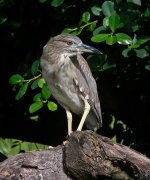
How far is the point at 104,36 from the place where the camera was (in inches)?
211

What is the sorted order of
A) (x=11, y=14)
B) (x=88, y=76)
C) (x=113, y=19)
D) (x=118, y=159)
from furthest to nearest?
(x=11, y=14) < (x=88, y=76) < (x=113, y=19) < (x=118, y=159)

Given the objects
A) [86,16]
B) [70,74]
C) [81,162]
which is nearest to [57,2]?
[86,16]

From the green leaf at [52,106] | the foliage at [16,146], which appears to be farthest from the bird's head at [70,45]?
the foliage at [16,146]

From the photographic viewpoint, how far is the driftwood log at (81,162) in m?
4.36

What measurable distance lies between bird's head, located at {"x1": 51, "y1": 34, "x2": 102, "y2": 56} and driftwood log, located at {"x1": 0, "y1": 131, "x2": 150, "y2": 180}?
96cm

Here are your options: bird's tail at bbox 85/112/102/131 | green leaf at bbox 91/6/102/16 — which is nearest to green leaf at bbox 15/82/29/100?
bird's tail at bbox 85/112/102/131

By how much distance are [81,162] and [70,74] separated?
4.07 ft

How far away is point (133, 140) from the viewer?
257 inches

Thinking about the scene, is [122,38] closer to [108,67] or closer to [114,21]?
[114,21]

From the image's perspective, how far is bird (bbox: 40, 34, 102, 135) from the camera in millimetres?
5602

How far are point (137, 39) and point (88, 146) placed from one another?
1.32 meters

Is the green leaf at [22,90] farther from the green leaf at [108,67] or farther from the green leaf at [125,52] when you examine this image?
the green leaf at [125,52]

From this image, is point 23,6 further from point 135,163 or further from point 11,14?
point 135,163

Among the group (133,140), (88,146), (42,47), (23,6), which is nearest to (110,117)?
(133,140)
